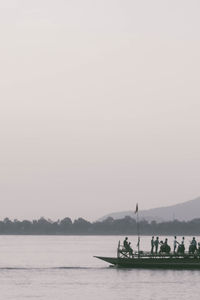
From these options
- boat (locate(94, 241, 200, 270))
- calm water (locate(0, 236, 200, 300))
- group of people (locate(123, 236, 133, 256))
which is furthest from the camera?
group of people (locate(123, 236, 133, 256))

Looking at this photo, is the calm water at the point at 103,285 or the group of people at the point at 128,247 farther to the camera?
the group of people at the point at 128,247

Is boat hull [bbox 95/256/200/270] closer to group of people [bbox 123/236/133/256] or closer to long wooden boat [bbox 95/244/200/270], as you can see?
long wooden boat [bbox 95/244/200/270]

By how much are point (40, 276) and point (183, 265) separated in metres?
14.6

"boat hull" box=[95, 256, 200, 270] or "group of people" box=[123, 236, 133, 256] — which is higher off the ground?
"group of people" box=[123, 236, 133, 256]

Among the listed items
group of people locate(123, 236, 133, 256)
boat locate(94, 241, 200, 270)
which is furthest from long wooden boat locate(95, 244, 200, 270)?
group of people locate(123, 236, 133, 256)

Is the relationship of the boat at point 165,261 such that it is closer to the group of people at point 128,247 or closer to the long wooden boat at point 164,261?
the long wooden boat at point 164,261

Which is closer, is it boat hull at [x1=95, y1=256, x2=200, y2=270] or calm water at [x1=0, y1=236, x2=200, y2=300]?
calm water at [x1=0, y1=236, x2=200, y2=300]

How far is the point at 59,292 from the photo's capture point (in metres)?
72.2

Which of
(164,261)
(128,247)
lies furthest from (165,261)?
(128,247)

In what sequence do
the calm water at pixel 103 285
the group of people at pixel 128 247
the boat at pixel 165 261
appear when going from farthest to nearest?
the group of people at pixel 128 247, the boat at pixel 165 261, the calm water at pixel 103 285

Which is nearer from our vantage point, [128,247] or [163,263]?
[163,263]

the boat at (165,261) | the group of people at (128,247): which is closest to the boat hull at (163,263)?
the boat at (165,261)

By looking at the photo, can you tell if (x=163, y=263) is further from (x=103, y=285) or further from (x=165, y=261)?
(x=103, y=285)

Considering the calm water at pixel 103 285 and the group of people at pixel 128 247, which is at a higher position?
the group of people at pixel 128 247
